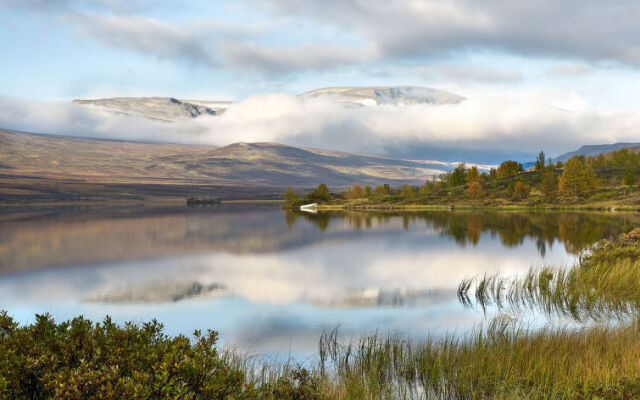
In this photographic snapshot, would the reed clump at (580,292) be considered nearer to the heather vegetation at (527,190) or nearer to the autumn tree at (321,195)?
the heather vegetation at (527,190)

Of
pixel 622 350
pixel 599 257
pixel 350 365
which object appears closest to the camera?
pixel 622 350

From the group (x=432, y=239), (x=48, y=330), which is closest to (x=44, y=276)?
(x=48, y=330)

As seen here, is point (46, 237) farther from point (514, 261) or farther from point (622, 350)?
point (622, 350)

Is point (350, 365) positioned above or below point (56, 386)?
below

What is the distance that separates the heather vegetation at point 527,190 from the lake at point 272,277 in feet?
209

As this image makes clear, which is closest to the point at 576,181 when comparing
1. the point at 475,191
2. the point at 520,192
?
the point at 520,192

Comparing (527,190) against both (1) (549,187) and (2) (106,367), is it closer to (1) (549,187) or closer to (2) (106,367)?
(1) (549,187)

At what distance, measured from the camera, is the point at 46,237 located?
163 ft

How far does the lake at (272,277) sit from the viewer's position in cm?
1739

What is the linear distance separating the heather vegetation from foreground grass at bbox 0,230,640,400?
9602 centimetres

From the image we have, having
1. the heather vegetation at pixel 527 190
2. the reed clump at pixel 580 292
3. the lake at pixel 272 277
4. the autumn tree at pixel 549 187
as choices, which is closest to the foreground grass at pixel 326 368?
the lake at pixel 272 277

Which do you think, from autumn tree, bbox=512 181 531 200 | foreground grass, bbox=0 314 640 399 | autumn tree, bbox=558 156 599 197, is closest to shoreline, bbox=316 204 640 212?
autumn tree, bbox=512 181 531 200

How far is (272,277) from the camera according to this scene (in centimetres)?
2786

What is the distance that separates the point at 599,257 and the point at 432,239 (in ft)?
74.1
